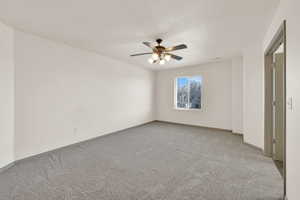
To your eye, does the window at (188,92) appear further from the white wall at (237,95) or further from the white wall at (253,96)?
the white wall at (253,96)

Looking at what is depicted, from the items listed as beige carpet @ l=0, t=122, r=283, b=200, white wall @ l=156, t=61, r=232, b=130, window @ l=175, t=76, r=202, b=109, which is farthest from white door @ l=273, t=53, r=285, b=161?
window @ l=175, t=76, r=202, b=109

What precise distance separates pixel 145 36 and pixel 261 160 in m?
3.33

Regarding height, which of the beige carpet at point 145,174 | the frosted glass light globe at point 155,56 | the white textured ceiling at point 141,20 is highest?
the white textured ceiling at point 141,20

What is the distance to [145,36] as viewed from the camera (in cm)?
294

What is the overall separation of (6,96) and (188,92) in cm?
548

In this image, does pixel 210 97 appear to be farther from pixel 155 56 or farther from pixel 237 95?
pixel 155 56

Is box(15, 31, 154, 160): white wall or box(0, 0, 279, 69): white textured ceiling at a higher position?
box(0, 0, 279, 69): white textured ceiling

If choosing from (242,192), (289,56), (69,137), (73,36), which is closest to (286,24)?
(289,56)

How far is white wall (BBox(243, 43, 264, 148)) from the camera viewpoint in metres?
3.25

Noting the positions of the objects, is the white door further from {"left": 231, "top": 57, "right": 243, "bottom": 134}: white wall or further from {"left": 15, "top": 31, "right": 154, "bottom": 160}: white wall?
{"left": 15, "top": 31, "right": 154, "bottom": 160}: white wall

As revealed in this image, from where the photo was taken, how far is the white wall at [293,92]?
1299 mm

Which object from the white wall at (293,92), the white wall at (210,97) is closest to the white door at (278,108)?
the white wall at (293,92)

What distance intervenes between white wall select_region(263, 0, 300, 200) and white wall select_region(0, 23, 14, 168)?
156 inches

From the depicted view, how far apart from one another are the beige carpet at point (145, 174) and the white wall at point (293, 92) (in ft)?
1.95
